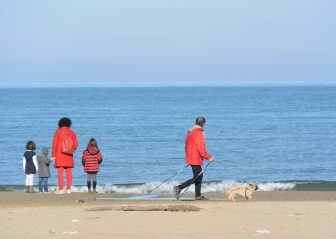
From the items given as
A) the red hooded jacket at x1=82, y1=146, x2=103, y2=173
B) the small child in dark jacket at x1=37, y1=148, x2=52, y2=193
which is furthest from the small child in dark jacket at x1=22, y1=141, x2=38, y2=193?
the red hooded jacket at x1=82, y1=146, x2=103, y2=173

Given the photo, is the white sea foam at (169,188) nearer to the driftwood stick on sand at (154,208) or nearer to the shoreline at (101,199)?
the shoreline at (101,199)

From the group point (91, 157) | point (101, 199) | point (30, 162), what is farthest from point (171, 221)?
point (30, 162)

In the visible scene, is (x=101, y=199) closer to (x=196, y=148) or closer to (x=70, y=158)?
(x=70, y=158)

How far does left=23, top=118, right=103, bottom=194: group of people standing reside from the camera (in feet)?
58.8

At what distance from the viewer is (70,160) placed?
18.1 metres

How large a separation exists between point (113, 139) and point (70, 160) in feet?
117

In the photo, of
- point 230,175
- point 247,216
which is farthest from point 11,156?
point 247,216

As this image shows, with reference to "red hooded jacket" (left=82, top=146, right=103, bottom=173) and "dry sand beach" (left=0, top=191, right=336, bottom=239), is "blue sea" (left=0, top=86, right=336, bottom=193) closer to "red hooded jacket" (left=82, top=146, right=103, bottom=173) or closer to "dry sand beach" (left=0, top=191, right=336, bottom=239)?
"red hooded jacket" (left=82, top=146, right=103, bottom=173)

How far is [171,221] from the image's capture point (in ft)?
43.5

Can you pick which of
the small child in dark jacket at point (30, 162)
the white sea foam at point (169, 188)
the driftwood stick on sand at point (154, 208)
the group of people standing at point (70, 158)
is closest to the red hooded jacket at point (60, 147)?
the group of people standing at point (70, 158)

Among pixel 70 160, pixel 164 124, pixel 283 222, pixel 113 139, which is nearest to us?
pixel 283 222

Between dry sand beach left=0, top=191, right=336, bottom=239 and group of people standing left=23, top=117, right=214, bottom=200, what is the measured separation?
76 cm

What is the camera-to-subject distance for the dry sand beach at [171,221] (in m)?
12.3

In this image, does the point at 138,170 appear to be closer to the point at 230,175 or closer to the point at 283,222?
the point at 230,175
